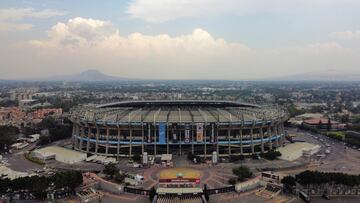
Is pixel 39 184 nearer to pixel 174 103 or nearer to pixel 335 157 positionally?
pixel 174 103

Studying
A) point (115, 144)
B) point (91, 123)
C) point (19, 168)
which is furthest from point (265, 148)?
point (19, 168)

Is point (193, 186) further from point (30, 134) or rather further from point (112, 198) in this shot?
point (30, 134)

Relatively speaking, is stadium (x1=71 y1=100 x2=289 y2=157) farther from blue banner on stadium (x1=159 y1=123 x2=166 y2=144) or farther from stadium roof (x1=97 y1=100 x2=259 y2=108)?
stadium roof (x1=97 y1=100 x2=259 y2=108)

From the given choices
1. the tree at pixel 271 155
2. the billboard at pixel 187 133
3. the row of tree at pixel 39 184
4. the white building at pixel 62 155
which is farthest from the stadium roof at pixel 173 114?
the row of tree at pixel 39 184

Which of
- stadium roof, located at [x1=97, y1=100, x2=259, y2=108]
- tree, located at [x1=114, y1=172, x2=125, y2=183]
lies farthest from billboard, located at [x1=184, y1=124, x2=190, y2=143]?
stadium roof, located at [x1=97, y1=100, x2=259, y2=108]

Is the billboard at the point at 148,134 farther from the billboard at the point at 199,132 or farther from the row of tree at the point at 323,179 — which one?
the row of tree at the point at 323,179
